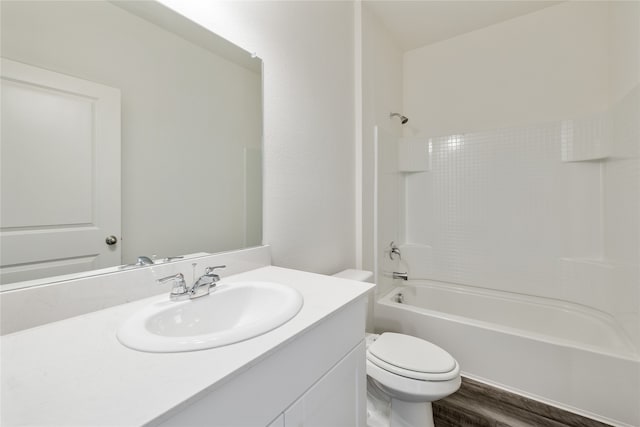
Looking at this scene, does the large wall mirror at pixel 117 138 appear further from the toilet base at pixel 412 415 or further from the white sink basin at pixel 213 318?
the toilet base at pixel 412 415

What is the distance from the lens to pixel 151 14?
2.78ft

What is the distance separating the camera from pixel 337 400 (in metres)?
0.78

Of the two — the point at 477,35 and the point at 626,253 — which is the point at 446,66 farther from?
the point at 626,253

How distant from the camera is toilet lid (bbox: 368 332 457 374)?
1.18 m

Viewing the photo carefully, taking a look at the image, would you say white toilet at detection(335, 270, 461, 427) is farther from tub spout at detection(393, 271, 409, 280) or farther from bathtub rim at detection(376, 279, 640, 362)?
tub spout at detection(393, 271, 409, 280)

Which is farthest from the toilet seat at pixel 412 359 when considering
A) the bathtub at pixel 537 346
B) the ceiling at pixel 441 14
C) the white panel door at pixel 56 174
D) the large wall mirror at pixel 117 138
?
the ceiling at pixel 441 14

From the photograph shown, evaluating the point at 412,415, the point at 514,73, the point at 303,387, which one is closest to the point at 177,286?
the point at 303,387

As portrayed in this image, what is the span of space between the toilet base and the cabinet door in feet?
1.43

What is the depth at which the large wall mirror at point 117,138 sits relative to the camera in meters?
0.62

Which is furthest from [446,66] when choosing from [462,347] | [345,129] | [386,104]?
[462,347]

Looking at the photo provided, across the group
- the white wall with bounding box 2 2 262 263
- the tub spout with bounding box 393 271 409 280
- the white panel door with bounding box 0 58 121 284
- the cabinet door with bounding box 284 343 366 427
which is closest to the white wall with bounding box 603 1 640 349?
the tub spout with bounding box 393 271 409 280

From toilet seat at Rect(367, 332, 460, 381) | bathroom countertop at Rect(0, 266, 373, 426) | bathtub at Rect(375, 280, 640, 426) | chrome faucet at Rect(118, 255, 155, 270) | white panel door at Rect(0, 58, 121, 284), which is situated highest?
white panel door at Rect(0, 58, 121, 284)

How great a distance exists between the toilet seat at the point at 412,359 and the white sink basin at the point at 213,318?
0.74m

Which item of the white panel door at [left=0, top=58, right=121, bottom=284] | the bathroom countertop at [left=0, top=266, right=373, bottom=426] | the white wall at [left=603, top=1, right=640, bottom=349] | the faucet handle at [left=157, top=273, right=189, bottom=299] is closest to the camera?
the bathroom countertop at [left=0, top=266, right=373, bottom=426]
